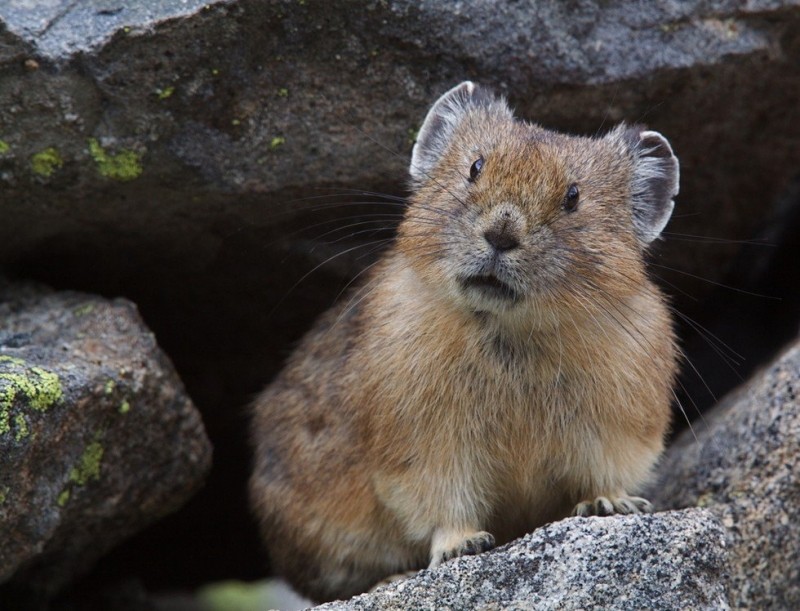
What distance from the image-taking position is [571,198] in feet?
21.0

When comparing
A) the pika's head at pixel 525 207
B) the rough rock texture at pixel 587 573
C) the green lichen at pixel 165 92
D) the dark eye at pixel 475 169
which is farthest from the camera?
the green lichen at pixel 165 92

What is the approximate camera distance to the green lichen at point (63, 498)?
21.5 ft

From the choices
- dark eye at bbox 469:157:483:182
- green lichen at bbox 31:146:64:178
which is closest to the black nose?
dark eye at bbox 469:157:483:182

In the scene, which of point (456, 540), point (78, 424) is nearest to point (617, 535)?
point (456, 540)

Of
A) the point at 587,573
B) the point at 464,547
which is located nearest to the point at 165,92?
the point at 464,547

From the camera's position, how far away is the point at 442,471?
6.67 meters

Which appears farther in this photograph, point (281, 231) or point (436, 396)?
point (281, 231)

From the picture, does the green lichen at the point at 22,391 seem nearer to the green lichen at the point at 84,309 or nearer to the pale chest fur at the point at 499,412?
the green lichen at the point at 84,309

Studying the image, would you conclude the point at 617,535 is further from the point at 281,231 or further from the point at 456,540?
the point at 281,231

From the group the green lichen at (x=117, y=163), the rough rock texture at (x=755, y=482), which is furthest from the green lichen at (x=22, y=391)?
the rough rock texture at (x=755, y=482)

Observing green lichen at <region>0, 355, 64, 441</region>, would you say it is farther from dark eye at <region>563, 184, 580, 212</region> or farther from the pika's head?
dark eye at <region>563, 184, 580, 212</region>

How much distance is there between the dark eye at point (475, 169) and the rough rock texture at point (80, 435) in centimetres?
238

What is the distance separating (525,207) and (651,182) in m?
1.34

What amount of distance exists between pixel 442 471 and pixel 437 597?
4.45 feet
